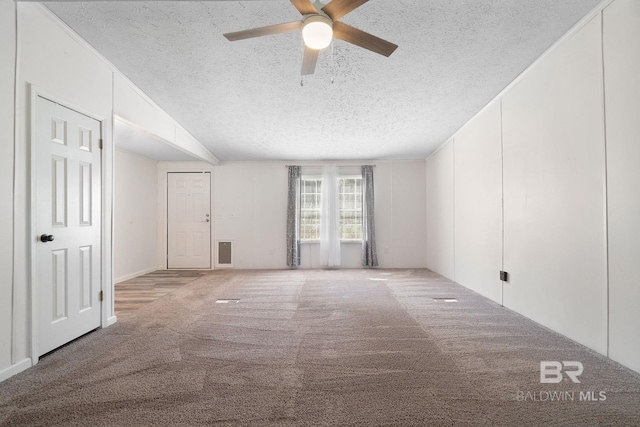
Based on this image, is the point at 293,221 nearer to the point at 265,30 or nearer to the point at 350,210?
the point at 350,210

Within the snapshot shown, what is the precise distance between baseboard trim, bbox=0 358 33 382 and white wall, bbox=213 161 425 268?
4.61 metres

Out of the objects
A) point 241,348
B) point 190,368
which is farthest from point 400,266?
point 190,368

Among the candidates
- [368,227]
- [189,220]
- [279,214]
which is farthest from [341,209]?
[189,220]

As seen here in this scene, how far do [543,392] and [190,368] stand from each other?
7.36 ft

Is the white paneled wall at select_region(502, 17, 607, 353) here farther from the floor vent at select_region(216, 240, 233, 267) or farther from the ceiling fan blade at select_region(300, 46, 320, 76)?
the floor vent at select_region(216, 240, 233, 267)

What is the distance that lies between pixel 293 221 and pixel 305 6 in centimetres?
504

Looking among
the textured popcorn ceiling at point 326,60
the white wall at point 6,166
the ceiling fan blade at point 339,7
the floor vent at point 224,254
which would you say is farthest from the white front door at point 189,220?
the ceiling fan blade at point 339,7

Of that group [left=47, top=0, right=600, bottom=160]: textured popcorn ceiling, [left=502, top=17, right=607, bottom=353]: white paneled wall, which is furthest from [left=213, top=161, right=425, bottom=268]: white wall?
[left=502, top=17, right=607, bottom=353]: white paneled wall

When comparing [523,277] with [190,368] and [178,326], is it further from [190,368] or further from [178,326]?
[178,326]

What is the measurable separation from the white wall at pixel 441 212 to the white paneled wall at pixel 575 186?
3.88 ft

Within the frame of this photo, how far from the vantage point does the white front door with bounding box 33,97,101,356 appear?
7.50ft

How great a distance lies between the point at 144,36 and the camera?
2443mm

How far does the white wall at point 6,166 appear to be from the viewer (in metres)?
1.97

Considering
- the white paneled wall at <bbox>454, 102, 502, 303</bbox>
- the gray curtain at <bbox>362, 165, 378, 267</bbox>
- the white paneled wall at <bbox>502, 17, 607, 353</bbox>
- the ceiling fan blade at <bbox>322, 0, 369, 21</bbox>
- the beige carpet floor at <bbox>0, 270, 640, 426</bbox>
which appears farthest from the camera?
the gray curtain at <bbox>362, 165, 378, 267</bbox>
